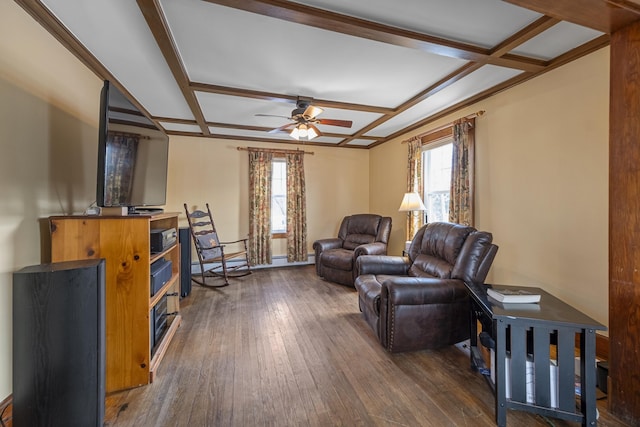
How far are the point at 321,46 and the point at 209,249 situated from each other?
10.4 ft

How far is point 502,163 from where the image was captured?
280 cm

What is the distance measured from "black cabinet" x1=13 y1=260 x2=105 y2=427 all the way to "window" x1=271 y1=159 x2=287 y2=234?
3704mm

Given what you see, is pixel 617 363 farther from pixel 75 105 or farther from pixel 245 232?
pixel 245 232

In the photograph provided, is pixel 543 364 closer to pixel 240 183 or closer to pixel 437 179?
pixel 437 179

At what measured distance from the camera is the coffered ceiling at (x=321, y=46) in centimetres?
162

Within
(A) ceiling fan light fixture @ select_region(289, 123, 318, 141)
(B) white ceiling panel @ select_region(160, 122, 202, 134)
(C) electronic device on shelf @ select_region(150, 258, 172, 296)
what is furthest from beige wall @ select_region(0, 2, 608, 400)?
(A) ceiling fan light fixture @ select_region(289, 123, 318, 141)

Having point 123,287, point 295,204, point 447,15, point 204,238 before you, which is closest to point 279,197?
point 295,204

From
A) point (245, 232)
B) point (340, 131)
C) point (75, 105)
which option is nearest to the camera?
point (75, 105)

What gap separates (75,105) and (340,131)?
3283mm

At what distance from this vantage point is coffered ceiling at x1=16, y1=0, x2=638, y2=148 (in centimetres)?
162

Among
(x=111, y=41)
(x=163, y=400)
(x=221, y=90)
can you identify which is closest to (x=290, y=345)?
(x=163, y=400)

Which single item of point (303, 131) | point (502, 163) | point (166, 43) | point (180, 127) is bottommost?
point (502, 163)

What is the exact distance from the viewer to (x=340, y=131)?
4410 millimetres

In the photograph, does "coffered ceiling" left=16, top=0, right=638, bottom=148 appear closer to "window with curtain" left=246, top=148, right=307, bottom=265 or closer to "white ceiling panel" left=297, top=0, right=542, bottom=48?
"white ceiling panel" left=297, top=0, right=542, bottom=48
